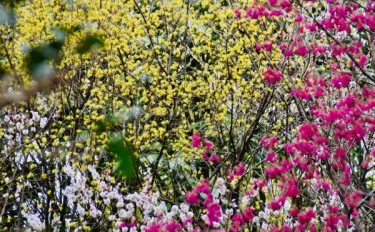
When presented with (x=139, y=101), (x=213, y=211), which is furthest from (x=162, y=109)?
(x=213, y=211)

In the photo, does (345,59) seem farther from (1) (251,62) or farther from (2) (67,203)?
(2) (67,203)

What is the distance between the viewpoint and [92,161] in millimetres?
6777

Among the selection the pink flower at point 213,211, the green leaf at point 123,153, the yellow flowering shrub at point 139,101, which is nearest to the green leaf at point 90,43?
the green leaf at point 123,153

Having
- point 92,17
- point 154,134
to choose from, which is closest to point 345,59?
point 154,134

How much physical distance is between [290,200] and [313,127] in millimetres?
1989

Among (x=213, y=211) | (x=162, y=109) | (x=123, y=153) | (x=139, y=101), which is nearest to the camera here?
(x=123, y=153)

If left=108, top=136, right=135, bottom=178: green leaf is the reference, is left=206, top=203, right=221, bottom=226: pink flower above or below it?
above

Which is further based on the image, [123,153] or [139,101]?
[139,101]

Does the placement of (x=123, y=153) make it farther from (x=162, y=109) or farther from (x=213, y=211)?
(x=162, y=109)

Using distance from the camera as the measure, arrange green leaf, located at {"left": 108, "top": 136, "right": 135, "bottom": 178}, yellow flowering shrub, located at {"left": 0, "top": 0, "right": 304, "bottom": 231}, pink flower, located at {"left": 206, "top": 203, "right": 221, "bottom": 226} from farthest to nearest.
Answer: yellow flowering shrub, located at {"left": 0, "top": 0, "right": 304, "bottom": 231} → pink flower, located at {"left": 206, "top": 203, "right": 221, "bottom": 226} → green leaf, located at {"left": 108, "top": 136, "right": 135, "bottom": 178}

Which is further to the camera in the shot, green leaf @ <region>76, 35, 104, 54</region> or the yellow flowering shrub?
the yellow flowering shrub

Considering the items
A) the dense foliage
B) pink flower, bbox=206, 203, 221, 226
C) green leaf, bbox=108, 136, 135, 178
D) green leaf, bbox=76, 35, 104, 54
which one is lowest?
green leaf, bbox=108, 136, 135, 178

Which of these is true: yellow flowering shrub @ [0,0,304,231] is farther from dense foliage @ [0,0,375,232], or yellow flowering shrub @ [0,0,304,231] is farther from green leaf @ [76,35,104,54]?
green leaf @ [76,35,104,54]

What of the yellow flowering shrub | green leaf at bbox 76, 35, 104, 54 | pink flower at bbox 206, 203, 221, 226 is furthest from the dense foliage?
green leaf at bbox 76, 35, 104, 54
